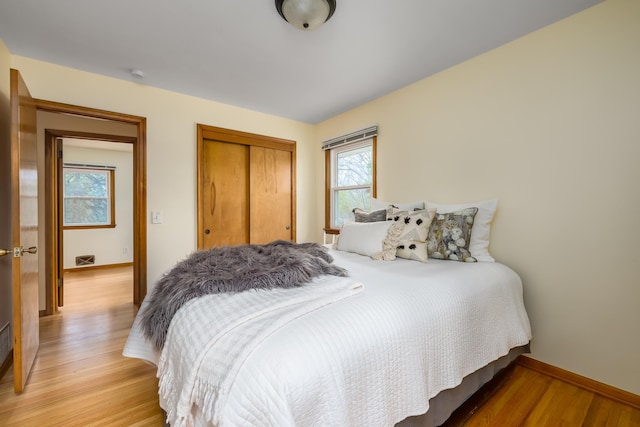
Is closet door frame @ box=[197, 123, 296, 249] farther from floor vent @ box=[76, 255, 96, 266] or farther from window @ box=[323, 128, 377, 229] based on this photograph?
floor vent @ box=[76, 255, 96, 266]

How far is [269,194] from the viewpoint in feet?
11.9

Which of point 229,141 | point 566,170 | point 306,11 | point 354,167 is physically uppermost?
point 306,11

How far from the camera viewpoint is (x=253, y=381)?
0.71 metres

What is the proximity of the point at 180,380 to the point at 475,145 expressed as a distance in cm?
245

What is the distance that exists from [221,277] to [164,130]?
2326 millimetres

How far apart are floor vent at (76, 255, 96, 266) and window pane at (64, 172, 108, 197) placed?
3.72ft

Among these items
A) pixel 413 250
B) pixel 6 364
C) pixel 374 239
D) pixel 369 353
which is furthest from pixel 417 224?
pixel 6 364

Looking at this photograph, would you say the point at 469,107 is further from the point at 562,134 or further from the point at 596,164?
the point at 596,164

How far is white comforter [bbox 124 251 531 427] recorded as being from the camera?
721 mm

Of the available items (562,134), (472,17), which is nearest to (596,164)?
(562,134)

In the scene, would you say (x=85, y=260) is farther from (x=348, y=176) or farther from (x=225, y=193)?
(x=348, y=176)

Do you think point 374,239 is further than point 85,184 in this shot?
No

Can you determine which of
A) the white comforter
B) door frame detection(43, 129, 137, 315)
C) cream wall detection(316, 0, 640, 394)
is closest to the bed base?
the white comforter

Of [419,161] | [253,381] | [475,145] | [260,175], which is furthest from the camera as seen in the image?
[260,175]
